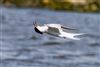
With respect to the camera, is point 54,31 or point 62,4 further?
point 62,4

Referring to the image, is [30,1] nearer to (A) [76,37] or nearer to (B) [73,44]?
(B) [73,44]

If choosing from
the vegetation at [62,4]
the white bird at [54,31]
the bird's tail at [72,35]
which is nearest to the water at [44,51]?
the white bird at [54,31]

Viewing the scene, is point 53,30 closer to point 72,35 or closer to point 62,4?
point 72,35

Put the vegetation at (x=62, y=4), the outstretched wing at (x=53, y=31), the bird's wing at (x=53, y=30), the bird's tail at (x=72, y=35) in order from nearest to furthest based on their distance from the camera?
1. the bird's tail at (x=72, y=35)
2. the outstretched wing at (x=53, y=31)
3. the bird's wing at (x=53, y=30)
4. the vegetation at (x=62, y=4)

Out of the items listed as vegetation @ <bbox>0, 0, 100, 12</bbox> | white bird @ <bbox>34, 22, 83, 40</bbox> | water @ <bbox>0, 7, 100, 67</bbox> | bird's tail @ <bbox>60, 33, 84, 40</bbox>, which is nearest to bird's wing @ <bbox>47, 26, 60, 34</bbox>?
white bird @ <bbox>34, 22, 83, 40</bbox>

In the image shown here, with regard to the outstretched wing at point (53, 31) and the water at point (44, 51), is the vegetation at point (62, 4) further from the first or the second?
the outstretched wing at point (53, 31)

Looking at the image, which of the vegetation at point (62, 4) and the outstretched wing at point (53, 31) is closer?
the outstretched wing at point (53, 31)

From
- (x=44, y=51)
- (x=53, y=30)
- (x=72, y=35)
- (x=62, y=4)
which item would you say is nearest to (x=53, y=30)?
(x=53, y=30)

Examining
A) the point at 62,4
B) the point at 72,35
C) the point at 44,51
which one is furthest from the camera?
the point at 62,4

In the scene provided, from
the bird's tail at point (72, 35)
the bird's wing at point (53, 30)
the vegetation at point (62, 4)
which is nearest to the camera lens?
the bird's tail at point (72, 35)

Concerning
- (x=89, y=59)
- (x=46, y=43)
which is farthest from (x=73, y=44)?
(x=89, y=59)

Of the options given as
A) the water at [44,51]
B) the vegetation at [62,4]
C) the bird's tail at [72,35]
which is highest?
the bird's tail at [72,35]

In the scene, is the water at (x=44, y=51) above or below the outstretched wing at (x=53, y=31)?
below

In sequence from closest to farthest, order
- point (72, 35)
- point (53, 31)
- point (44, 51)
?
point (72, 35) < point (53, 31) < point (44, 51)
